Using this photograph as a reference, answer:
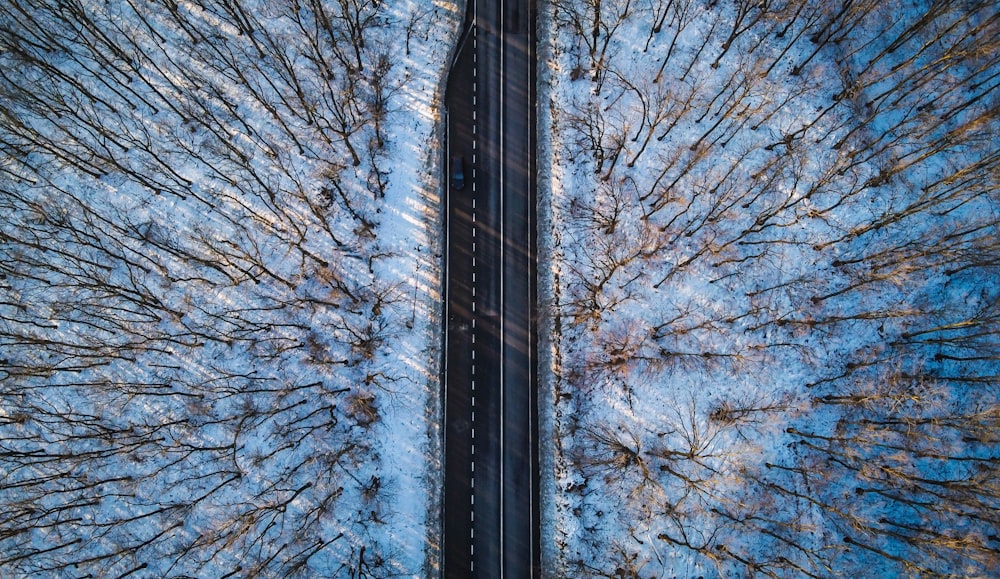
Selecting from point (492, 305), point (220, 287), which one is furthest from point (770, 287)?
point (220, 287)

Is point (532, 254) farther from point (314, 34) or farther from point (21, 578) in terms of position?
point (21, 578)

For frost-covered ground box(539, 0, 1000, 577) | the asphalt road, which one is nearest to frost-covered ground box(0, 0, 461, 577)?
the asphalt road

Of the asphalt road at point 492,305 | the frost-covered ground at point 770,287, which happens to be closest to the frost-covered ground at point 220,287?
the asphalt road at point 492,305

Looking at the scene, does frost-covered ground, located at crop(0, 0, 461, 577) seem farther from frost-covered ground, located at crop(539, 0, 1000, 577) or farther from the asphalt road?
frost-covered ground, located at crop(539, 0, 1000, 577)

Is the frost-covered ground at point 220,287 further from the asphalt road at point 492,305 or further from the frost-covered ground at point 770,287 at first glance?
the frost-covered ground at point 770,287

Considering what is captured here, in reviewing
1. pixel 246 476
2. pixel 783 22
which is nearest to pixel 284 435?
pixel 246 476

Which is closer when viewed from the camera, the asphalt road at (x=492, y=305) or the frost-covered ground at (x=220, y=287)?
the frost-covered ground at (x=220, y=287)
